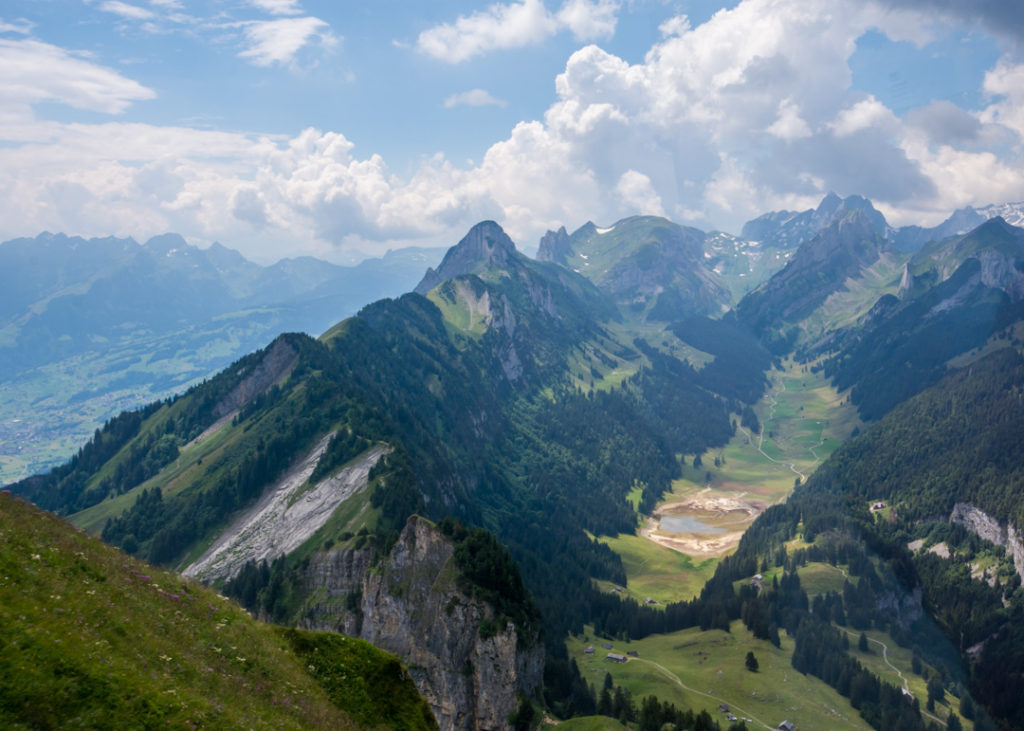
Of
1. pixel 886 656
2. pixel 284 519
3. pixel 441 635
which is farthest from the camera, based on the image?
pixel 886 656

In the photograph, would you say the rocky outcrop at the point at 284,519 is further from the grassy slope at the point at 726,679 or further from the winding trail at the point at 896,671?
the winding trail at the point at 896,671

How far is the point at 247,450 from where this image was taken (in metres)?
186

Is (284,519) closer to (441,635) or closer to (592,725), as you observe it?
(441,635)

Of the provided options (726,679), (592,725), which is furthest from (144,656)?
(726,679)

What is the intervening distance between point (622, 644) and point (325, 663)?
134m

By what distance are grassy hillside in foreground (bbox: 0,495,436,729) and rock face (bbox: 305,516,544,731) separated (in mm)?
50407

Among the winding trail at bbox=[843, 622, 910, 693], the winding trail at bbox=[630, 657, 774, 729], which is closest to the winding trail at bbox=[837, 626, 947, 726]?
the winding trail at bbox=[843, 622, 910, 693]

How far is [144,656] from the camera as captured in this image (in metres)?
32.6

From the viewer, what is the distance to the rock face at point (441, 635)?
93.2 metres

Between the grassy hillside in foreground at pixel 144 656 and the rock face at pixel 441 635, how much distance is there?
50407 mm

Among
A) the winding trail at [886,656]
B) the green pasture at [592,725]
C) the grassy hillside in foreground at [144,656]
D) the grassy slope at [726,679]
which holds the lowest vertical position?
the winding trail at [886,656]

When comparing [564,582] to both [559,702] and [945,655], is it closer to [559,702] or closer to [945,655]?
[559,702]

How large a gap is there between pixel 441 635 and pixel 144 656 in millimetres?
70626

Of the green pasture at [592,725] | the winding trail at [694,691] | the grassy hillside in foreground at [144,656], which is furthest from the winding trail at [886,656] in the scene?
the grassy hillside in foreground at [144,656]
